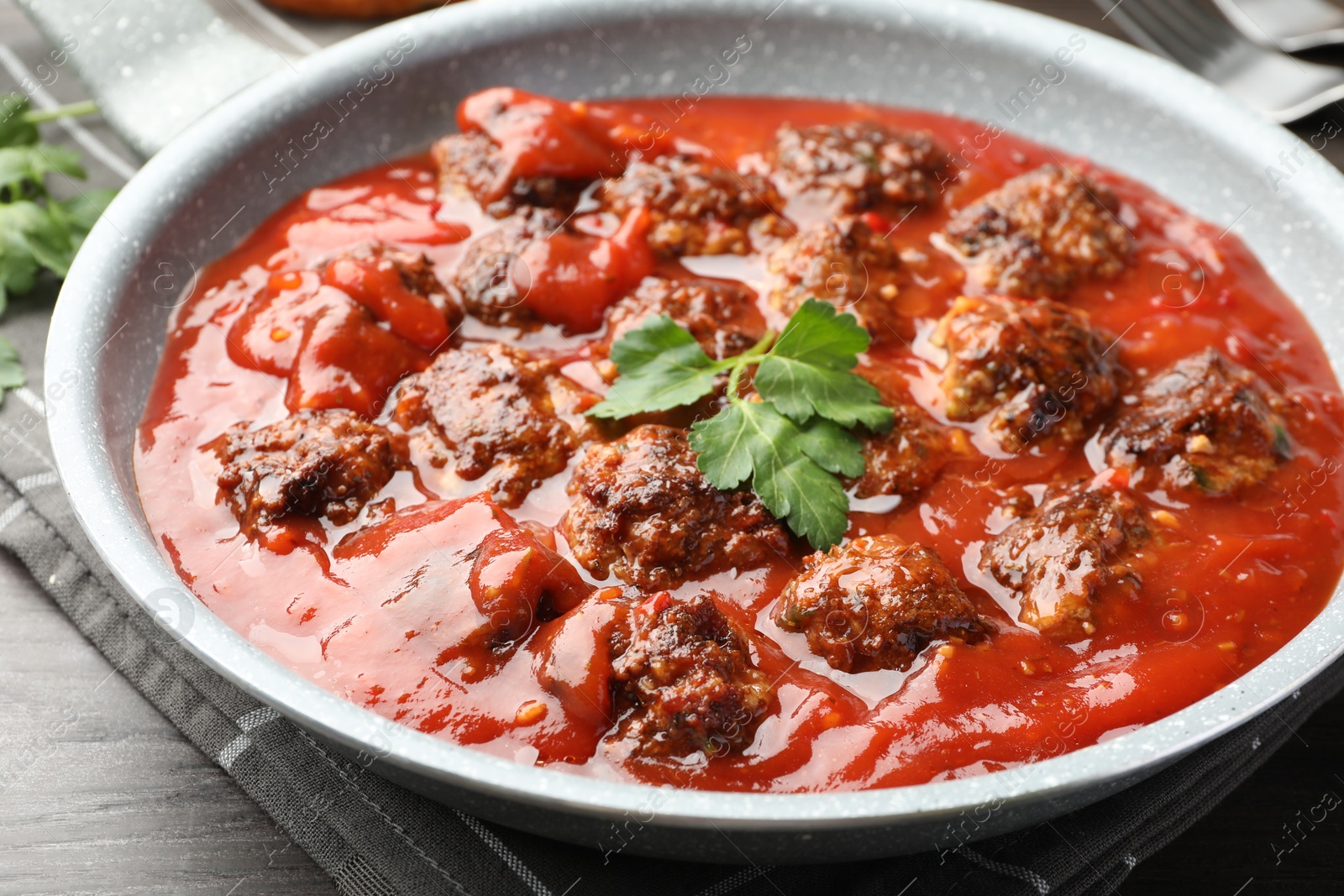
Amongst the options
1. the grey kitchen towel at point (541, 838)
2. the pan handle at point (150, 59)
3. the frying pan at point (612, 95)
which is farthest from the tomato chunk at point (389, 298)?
the pan handle at point (150, 59)

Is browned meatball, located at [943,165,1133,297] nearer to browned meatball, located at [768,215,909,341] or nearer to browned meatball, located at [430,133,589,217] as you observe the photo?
browned meatball, located at [768,215,909,341]

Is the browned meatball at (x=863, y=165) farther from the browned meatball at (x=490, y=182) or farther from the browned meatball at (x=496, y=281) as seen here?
the browned meatball at (x=496, y=281)

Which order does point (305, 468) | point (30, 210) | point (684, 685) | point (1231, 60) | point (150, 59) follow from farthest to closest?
point (1231, 60)
point (150, 59)
point (30, 210)
point (305, 468)
point (684, 685)

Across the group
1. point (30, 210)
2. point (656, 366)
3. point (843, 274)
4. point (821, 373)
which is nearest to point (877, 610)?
point (821, 373)

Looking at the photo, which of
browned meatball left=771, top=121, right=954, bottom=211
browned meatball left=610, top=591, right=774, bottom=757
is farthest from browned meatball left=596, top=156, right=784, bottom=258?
browned meatball left=610, top=591, right=774, bottom=757

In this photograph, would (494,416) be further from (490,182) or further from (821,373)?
(490,182)

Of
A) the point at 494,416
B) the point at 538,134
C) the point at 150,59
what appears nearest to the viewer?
the point at 494,416

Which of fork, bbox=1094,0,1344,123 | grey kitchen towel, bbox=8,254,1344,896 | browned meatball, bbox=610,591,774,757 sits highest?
fork, bbox=1094,0,1344,123
